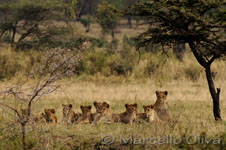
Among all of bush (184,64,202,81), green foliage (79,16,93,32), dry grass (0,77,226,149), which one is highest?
green foliage (79,16,93,32)

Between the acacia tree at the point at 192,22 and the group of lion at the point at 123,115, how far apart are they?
1341 millimetres

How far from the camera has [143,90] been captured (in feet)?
57.8

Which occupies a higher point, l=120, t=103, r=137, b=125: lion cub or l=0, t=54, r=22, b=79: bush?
l=0, t=54, r=22, b=79: bush

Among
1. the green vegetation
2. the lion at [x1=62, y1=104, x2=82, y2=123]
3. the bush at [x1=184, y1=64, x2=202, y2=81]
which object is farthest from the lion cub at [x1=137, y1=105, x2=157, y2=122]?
the bush at [x1=184, y1=64, x2=202, y2=81]

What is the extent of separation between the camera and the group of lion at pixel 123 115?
9648 millimetres

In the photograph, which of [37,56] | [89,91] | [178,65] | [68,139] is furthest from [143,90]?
[68,139]

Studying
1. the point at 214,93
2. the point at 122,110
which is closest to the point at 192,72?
the point at 122,110

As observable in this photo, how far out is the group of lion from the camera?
965 centimetres

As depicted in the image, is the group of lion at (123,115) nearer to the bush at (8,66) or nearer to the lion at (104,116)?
the lion at (104,116)

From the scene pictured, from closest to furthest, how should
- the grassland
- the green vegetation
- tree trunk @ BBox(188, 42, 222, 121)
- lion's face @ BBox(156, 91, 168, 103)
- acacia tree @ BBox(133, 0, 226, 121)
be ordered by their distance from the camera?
1. the grassland
2. the green vegetation
3. acacia tree @ BBox(133, 0, 226, 121)
4. lion's face @ BBox(156, 91, 168, 103)
5. tree trunk @ BBox(188, 42, 222, 121)

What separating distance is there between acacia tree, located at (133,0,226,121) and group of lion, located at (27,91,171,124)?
4.40ft

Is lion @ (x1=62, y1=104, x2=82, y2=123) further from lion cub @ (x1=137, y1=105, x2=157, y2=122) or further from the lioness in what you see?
lion cub @ (x1=137, y1=105, x2=157, y2=122)

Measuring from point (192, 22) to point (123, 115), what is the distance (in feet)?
9.24

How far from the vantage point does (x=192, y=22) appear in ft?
31.2
